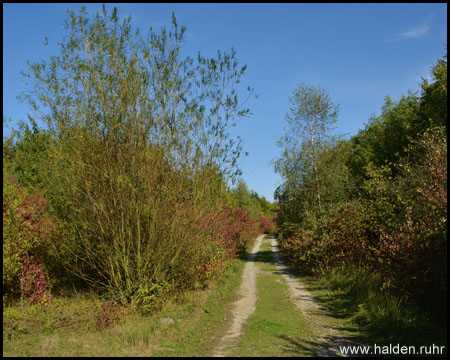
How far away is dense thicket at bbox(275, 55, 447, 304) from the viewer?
8297mm

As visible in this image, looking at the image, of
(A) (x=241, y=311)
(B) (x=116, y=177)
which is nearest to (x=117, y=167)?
(B) (x=116, y=177)

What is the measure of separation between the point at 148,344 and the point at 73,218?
4311mm

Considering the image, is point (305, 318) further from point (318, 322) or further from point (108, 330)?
point (108, 330)

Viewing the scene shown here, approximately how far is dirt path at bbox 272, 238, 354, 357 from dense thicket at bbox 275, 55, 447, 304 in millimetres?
2355

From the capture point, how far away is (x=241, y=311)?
34.2 ft

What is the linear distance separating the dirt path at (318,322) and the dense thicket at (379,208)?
92.7 inches

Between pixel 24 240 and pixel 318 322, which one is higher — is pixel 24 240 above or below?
above

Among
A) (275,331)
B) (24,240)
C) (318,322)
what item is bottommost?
(318,322)

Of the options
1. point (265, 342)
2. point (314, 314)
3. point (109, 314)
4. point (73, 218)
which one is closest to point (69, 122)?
point (73, 218)

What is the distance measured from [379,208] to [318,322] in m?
5.82

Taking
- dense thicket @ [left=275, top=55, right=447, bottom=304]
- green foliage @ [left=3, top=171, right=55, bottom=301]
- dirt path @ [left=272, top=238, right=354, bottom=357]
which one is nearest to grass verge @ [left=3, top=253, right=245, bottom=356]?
green foliage @ [left=3, top=171, right=55, bottom=301]

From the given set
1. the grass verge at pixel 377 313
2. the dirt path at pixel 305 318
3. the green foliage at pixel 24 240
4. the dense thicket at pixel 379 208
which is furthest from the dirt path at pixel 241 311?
the green foliage at pixel 24 240

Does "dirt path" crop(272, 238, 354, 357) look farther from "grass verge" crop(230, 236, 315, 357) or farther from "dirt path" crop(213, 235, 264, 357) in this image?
"dirt path" crop(213, 235, 264, 357)

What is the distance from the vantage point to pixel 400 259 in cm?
884
